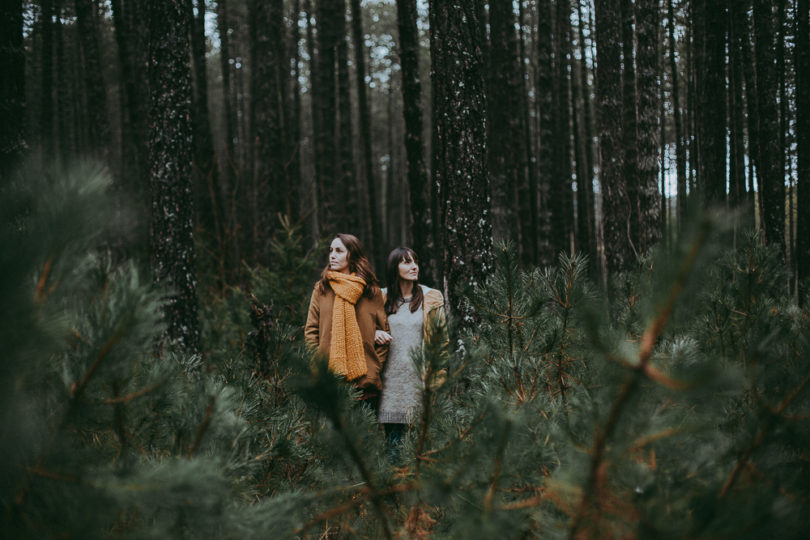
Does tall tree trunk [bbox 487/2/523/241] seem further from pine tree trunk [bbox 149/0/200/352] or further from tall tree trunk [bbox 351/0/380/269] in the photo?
pine tree trunk [bbox 149/0/200/352]

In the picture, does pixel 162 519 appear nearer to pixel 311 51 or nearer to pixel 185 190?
pixel 185 190

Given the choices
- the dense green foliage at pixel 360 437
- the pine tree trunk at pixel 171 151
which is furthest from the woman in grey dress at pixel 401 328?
the pine tree trunk at pixel 171 151

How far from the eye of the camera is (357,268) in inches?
149

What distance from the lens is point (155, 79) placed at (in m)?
5.87

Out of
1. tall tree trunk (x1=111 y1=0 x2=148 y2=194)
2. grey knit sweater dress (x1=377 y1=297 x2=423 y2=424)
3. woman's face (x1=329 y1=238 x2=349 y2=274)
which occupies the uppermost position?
tall tree trunk (x1=111 y1=0 x2=148 y2=194)

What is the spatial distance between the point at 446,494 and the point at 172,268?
17.8 ft

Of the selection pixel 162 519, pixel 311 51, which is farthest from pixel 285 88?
pixel 162 519

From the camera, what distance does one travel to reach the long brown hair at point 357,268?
3705 mm

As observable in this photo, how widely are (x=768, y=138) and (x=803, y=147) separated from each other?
71 centimetres

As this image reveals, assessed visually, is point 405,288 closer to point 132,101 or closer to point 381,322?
point 381,322

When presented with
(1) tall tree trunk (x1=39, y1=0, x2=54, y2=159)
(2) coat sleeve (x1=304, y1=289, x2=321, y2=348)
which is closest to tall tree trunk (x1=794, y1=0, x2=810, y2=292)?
(2) coat sleeve (x1=304, y1=289, x2=321, y2=348)

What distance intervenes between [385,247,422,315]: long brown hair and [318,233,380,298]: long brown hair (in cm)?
14

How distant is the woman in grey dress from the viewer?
11.7 feet

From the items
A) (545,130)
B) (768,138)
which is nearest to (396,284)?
(545,130)
